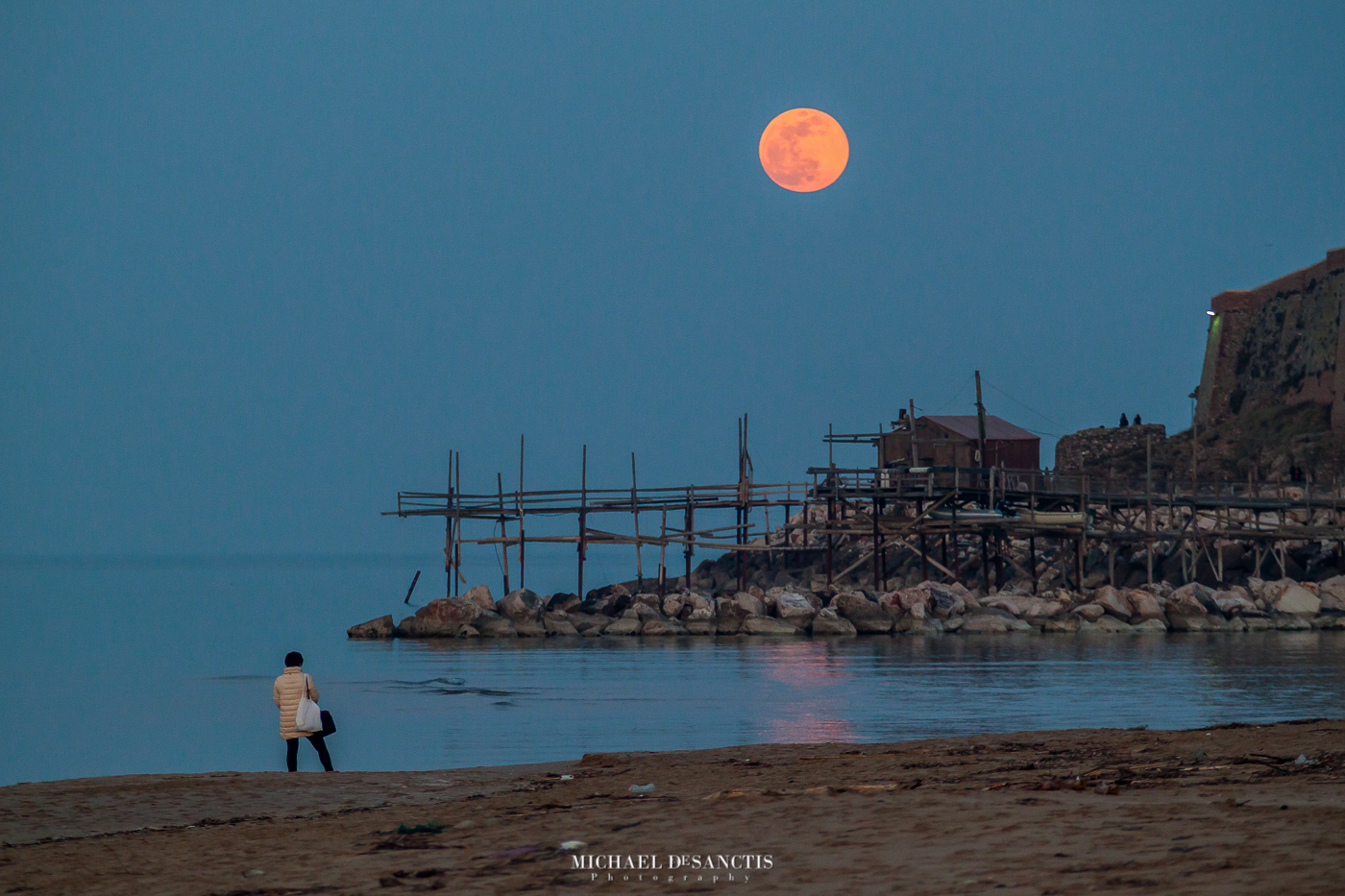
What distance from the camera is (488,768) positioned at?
48.3 ft

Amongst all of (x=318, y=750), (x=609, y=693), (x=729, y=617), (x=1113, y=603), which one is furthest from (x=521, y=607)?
(x=318, y=750)

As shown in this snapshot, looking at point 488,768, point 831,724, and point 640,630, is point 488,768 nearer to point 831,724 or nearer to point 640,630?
point 831,724

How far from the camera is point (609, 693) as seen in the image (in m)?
25.6

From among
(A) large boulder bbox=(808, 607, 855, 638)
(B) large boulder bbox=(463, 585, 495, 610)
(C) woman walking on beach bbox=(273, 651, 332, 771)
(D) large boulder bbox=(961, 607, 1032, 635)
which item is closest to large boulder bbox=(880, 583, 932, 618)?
(D) large boulder bbox=(961, 607, 1032, 635)

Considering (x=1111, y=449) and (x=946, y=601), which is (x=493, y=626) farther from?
(x=1111, y=449)

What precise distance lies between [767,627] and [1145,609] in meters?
12.4

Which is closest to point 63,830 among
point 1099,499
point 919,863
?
point 919,863

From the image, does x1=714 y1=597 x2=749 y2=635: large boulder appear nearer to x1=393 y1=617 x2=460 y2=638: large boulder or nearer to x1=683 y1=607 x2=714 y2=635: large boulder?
x1=683 y1=607 x2=714 y2=635: large boulder

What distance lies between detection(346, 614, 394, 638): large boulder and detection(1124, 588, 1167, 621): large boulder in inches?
987

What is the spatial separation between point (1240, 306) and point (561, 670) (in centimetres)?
5447

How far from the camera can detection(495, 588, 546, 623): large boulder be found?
132 ft

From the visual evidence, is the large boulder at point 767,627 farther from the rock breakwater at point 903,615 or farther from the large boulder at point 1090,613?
the large boulder at point 1090,613

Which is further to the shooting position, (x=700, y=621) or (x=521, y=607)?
(x=521, y=607)

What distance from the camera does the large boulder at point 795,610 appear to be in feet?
129
